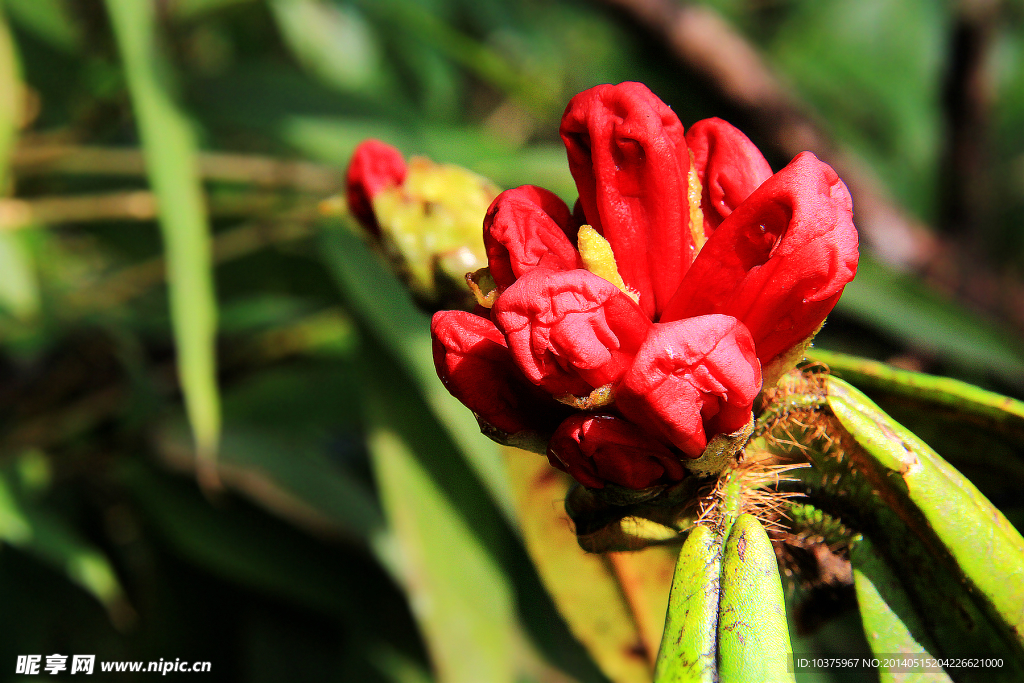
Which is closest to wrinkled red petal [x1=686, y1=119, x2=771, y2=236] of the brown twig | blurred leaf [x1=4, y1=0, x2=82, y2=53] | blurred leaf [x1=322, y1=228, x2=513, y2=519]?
blurred leaf [x1=322, y1=228, x2=513, y2=519]

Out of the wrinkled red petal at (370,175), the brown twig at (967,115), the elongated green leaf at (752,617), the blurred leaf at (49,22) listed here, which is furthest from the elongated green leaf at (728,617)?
the brown twig at (967,115)

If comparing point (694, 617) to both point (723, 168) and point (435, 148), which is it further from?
point (435, 148)

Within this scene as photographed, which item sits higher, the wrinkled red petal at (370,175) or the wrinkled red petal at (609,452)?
the wrinkled red petal at (370,175)

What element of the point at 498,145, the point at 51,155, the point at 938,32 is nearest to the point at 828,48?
the point at 938,32

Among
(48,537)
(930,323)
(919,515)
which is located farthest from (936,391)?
(48,537)

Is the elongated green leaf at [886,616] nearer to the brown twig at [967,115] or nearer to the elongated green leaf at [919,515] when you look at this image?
the elongated green leaf at [919,515]

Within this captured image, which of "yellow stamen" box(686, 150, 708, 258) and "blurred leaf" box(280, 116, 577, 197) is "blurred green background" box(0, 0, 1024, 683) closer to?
"blurred leaf" box(280, 116, 577, 197)
